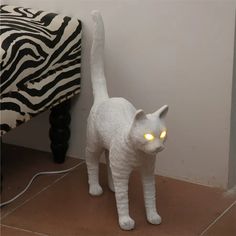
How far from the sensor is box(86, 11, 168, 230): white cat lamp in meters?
1.57

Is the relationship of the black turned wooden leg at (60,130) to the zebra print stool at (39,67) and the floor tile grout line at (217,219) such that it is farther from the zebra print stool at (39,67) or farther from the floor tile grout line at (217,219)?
the floor tile grout line at (217,219)

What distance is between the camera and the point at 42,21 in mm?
1932

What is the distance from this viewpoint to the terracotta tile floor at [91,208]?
173 cm

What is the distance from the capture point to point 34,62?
1.80m

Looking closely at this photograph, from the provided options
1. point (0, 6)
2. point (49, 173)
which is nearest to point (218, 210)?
point (49, 173)

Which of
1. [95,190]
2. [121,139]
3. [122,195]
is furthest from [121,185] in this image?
[95,190]

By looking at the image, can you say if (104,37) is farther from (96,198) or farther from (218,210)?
(218,210)

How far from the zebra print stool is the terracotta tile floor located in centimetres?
17

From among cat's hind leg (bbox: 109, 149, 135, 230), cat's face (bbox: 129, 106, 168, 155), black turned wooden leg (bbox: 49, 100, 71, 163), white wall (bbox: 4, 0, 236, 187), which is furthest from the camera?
black turned wooden leg (bbox: 49, 100, 71, 163)

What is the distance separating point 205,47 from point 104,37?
32 centimetres

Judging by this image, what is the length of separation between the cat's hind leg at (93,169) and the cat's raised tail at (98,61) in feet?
0.51

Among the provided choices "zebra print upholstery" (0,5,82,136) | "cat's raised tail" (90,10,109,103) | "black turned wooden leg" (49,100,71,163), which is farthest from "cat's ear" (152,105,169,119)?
"black turned wooden leg" (49,100,71,163)

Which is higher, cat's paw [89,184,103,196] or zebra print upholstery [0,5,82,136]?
zebra print upholstery [0,5,82,136]

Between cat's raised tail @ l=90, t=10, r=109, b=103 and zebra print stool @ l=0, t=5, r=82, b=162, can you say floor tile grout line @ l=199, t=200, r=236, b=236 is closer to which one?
cat's raised tail @ l=90, t=10, r=109, b=103
